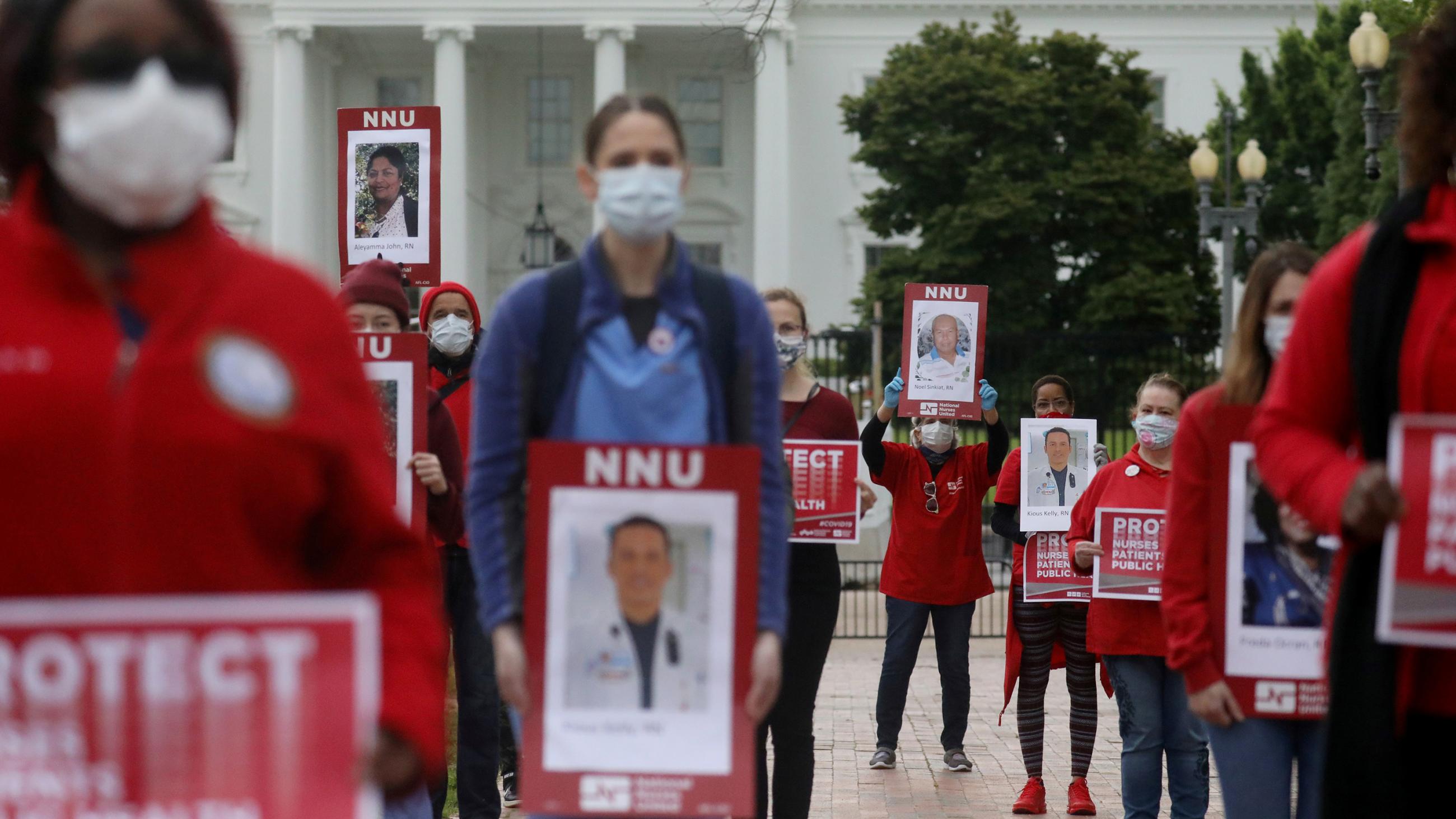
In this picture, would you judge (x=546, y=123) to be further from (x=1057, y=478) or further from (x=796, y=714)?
(x=796, y=714)

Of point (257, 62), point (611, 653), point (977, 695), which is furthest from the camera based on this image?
point (257, 62)

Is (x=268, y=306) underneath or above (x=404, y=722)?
above

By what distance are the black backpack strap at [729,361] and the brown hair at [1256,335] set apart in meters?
1.45

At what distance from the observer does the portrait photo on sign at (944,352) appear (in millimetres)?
9641

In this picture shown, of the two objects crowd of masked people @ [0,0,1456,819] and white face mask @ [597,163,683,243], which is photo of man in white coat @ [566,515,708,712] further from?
white face mask @ [597,163,683,243]

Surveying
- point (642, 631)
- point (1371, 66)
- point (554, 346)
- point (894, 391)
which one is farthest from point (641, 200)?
point (1371, 66)

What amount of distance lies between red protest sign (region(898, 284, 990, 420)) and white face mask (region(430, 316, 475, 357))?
120 inches

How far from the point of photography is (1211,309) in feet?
145

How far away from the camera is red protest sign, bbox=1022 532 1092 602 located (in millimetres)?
8570

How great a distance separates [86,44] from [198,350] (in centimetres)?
44

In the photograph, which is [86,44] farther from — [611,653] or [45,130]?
[611,653]

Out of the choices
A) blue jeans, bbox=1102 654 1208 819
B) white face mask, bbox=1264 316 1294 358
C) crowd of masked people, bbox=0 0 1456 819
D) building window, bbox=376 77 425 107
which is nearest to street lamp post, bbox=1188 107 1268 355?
blue jeans, bbox=1102 654 1208 819

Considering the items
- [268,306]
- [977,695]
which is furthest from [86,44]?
[977,695]

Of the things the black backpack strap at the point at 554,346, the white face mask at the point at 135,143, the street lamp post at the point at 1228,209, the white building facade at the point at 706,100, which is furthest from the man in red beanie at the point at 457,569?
the white building facade at the point at 706,100
